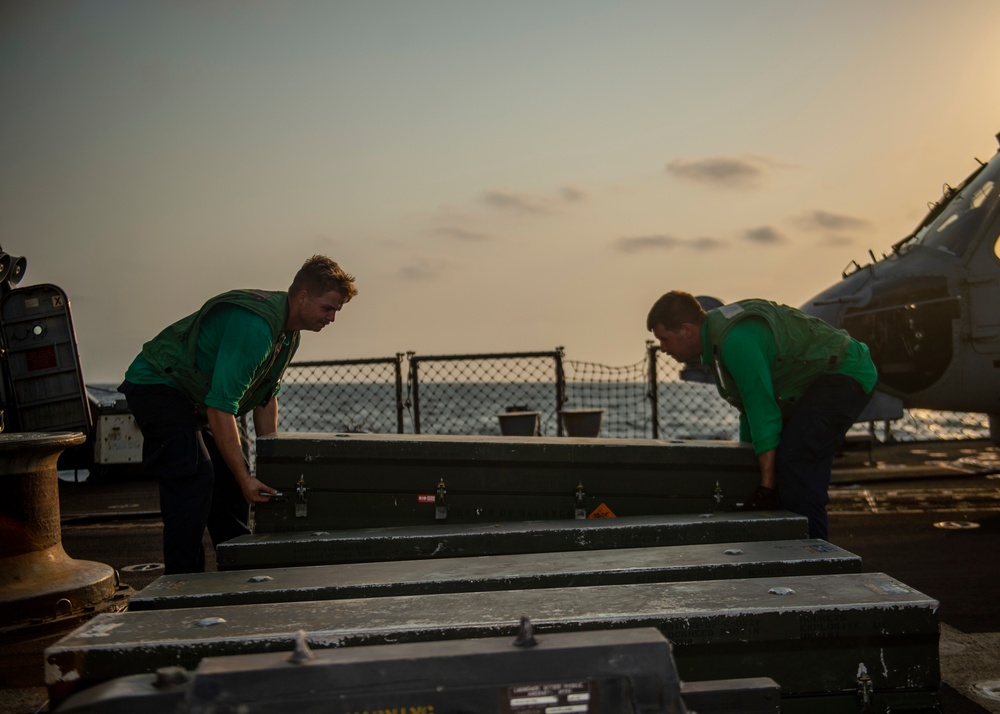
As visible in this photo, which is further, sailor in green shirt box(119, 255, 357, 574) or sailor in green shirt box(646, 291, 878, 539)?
sailor in green shirt box(646, 291, 878, 539)

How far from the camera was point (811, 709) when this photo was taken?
264cm

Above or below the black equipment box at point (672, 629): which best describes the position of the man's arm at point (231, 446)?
above

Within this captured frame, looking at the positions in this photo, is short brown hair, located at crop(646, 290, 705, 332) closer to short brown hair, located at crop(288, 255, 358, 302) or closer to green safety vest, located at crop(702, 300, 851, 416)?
green safety vest, located at crop(702, 300, 851, 416)

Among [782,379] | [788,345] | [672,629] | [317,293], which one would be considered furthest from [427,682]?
[782,379]

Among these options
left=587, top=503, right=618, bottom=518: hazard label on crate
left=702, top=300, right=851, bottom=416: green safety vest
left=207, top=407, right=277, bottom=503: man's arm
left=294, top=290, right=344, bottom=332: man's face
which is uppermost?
left=294, top=290, right=344, bottom=332: man's face

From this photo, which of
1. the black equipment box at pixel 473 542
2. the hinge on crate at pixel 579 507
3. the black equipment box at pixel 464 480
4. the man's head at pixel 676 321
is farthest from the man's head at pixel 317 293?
the man's head at pixel 676 321

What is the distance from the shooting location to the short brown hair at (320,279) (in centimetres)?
441

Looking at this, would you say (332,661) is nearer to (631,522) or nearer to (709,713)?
(709,713)

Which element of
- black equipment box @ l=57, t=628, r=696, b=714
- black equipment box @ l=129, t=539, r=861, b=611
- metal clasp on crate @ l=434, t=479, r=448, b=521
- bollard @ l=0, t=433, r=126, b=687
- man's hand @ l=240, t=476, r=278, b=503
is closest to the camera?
black equipment box @ l=57, t=628, r=696, b=714

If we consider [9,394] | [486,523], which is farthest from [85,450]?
[486,523]

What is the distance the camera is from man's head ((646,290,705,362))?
4.85m

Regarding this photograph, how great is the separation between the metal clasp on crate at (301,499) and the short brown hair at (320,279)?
36.7 inches

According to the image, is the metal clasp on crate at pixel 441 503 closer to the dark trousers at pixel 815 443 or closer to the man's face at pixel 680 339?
the man's face at pixel 680 339

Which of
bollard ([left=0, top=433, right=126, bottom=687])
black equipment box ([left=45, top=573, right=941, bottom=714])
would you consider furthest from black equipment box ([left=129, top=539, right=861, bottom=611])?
bollard ([left=0, top=433, right=126, bottom=687])
